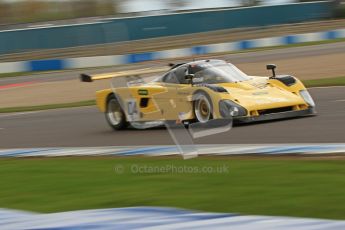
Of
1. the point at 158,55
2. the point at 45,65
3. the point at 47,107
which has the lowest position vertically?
the point at 45,65

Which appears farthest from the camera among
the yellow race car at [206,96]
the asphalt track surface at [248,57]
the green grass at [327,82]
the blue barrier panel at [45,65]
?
the blue barrier panel at [45,65]

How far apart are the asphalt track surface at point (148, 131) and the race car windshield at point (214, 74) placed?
84cm

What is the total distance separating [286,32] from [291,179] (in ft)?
115

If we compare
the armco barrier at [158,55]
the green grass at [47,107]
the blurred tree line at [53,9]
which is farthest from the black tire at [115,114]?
the blurred tree line at [53,9]

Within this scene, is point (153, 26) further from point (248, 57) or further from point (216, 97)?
point (216, 97)

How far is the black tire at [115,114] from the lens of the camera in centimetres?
1235

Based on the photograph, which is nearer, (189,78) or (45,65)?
(189,78)

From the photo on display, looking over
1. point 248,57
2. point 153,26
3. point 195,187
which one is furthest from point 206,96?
point 153,26

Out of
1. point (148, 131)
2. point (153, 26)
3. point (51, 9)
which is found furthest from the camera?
point (51, 9)

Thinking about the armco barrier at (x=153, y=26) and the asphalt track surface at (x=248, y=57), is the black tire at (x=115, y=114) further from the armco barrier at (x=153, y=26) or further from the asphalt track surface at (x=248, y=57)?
the armco barrier at (x=153, y=26)

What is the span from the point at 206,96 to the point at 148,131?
154 cm

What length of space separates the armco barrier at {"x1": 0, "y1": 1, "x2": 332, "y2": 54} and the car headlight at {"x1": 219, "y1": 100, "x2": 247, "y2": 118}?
2816cm

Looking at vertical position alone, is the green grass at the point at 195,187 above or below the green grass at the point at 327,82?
above

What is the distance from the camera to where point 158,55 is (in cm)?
3462
